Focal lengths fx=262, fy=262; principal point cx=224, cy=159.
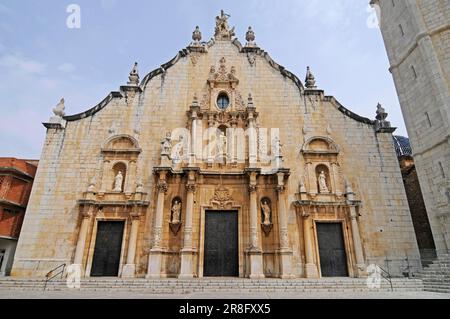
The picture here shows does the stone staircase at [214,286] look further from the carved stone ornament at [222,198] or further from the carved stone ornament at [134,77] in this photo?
the carved stone ornament at [134,77]

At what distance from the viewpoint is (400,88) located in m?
13.8

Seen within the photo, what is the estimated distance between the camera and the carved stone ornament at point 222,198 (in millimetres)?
12664

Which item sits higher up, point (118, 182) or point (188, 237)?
point (118, 182)

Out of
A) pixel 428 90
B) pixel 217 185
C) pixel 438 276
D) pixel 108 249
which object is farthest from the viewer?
pixel 217 185

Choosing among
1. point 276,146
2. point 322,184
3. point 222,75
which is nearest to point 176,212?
point 276,146

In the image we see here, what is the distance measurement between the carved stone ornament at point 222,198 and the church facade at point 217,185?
49mm

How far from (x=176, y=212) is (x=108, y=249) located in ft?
11.3

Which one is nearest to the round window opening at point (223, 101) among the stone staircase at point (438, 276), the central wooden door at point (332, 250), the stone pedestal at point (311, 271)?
the central wooden door at point (332, 250)

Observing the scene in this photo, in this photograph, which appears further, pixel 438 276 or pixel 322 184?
pixel 322 184

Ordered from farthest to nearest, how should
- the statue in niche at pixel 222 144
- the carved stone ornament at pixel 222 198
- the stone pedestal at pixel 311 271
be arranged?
1. the statue in niche at pixel 222 144
2. the carved stone ornament at pixel 222 198
3. the stone pedestal at pixel 311 271

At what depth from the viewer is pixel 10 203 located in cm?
1280

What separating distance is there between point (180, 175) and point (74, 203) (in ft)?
16.8

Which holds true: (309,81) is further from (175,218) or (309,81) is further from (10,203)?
(10,203)
